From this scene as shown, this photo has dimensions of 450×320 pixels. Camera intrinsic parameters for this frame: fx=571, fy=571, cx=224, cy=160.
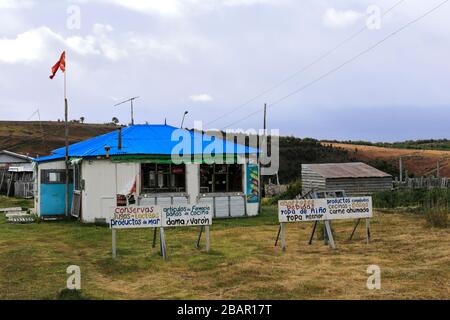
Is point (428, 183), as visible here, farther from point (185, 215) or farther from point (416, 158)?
point (185, 215)

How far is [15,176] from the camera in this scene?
44219 millimetres

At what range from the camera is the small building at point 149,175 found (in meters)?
22.1

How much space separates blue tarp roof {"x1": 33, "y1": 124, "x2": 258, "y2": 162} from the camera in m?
22.4

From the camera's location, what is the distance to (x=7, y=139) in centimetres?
7944

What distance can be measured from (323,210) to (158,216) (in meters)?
4.08

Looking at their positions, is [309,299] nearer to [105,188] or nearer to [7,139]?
[105,188]

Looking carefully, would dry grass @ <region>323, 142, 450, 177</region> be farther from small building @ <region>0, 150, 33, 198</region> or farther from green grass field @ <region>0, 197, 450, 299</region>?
green grass field @ <region>0, 197, 450, 299</region>

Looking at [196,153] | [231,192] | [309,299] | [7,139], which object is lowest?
[309,299]

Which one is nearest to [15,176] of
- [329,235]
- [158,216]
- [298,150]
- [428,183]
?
[428,183]

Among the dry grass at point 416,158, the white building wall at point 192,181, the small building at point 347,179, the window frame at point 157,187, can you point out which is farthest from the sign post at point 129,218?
the dry grass at point 416,158

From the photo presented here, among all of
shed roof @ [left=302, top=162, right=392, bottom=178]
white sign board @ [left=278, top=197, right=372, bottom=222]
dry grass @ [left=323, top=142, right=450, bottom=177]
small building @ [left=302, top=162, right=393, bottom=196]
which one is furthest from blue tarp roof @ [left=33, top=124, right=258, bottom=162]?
dry grass @ [left=323, top=142, right=450, bottom=177]

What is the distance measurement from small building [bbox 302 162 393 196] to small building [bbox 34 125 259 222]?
1145 centimetres
